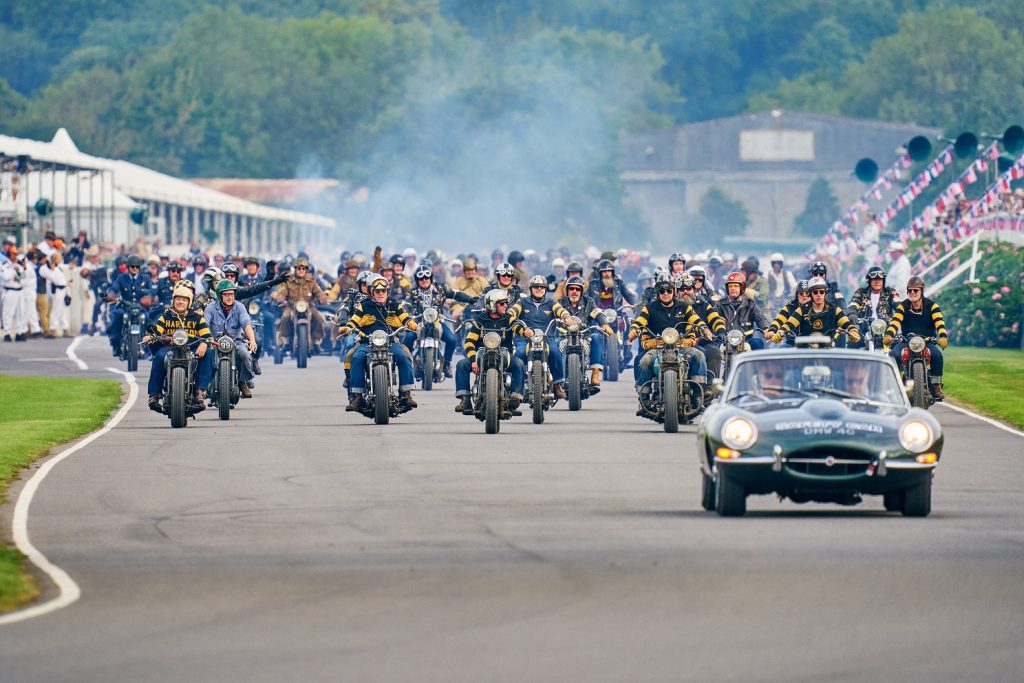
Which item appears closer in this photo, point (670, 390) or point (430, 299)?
point (670, 390)

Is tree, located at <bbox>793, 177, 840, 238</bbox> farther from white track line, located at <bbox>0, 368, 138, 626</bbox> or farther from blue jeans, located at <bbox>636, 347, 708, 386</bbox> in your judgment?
white track line, located at <bbox>0, 368, 138, 626</bbox>

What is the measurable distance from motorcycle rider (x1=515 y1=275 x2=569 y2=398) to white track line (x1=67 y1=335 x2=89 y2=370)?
1139cm

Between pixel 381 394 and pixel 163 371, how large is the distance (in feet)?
7.29

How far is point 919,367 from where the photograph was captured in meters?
27.3

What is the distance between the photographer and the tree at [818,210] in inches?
4946

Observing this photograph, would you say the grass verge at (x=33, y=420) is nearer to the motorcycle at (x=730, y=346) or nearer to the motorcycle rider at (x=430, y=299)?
the motorcycle rider at (x=430, y=299)

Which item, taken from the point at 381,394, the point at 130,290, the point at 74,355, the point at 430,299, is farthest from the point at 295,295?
the point at 381,394

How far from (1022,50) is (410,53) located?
32275 millimetres

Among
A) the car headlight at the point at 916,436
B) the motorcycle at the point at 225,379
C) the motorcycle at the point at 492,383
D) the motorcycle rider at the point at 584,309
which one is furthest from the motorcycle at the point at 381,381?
the car headlight at the point at 916,436

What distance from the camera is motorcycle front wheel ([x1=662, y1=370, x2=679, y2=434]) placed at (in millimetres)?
24869

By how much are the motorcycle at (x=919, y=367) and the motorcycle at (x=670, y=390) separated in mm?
2426

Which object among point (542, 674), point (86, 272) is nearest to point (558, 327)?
point (542, 674)

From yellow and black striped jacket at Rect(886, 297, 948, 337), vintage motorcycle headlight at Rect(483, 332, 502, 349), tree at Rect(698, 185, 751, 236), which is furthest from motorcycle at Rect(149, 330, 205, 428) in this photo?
tree at Rect(698, 185, 751, 236)

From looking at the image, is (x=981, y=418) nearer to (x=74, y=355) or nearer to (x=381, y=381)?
(x=381, y=381)
